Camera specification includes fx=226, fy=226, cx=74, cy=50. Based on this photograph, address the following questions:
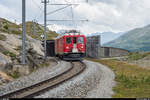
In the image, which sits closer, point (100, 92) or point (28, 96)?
point (28, 96)

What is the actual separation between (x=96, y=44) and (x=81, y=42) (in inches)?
482

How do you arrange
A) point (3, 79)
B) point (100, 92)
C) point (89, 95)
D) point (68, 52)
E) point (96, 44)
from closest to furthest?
point (89, 95), point (100, 92), point (3, 79), point (68, 52), point (96, 44)

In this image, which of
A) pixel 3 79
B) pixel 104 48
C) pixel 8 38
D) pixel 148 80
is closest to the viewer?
pixel 3 79

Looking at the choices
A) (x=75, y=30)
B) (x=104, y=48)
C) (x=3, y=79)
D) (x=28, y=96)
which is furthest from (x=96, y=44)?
(x=28, y=96)

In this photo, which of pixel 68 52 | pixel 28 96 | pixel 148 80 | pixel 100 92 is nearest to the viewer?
pixel 28 96

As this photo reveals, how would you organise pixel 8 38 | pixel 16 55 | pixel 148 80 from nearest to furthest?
pixel 148 80 → pixel 16 55 → pixel 8 38

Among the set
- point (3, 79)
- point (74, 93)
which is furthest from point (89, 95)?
point (3, 79)

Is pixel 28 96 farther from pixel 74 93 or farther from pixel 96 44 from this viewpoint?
pixel 96 44

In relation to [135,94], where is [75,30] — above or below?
above

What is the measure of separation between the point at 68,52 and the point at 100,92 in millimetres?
17874

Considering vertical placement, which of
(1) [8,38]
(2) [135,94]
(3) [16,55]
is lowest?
(2) [135,94]

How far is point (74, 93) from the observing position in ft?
33.2

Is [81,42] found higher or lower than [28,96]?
higher

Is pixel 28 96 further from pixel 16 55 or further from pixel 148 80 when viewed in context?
pixel 16 55
